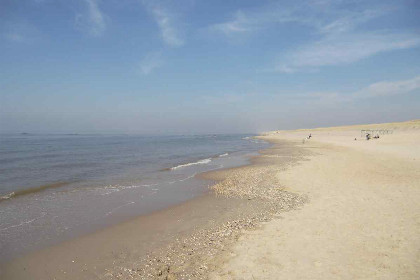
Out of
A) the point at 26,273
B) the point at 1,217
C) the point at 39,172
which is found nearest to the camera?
the point at 26,273

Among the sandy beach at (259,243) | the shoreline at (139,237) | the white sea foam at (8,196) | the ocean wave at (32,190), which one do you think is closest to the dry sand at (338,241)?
the sandy beach at (259,243)

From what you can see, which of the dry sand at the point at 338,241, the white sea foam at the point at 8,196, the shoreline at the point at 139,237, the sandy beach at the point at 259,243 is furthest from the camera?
the white sea foam at the point at 8,196

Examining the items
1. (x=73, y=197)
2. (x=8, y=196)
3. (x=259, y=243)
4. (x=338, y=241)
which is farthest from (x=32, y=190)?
(x=338, y=241)

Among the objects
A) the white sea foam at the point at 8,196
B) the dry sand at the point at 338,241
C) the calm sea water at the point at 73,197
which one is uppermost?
the dry sand at the point at 338,241

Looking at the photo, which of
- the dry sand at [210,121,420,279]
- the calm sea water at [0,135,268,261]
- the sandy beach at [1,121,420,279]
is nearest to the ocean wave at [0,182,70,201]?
the calm sea water at [0,135,268,261]

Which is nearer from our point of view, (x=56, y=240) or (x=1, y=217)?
(x=56, y=240)

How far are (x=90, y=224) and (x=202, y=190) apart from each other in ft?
23.2

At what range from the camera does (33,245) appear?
8258mm

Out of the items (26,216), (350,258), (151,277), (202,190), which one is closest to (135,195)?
(202,190)

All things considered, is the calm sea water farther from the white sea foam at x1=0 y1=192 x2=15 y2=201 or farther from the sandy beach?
the sandy beach

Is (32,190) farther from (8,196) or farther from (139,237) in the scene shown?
(139,237)

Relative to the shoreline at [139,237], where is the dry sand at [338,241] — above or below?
above

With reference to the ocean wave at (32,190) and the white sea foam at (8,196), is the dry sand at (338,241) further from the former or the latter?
the ocean wave at (32,190)

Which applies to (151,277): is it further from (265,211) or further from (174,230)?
(265,211)
